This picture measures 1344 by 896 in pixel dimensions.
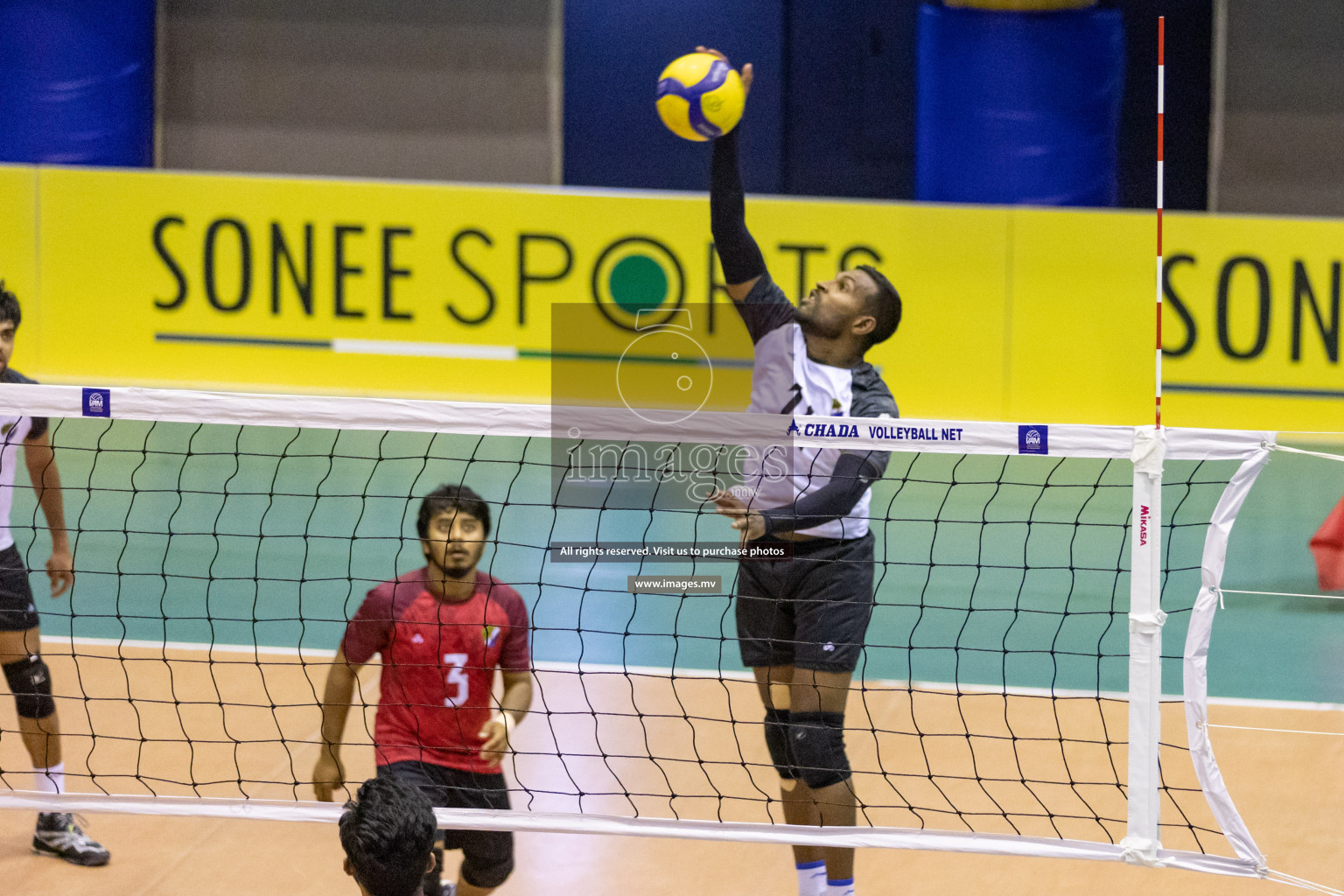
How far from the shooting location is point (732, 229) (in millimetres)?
4168

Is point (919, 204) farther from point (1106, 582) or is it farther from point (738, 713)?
point (738, 713)

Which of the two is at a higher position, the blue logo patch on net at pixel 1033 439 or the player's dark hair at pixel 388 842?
the blue logo patch on net at pixel 1033 439

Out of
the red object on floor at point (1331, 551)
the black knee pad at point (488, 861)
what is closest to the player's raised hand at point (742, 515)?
the black knee pad at point (488, 861)

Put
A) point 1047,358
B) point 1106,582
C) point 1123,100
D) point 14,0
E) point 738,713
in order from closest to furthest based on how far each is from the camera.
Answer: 1. point 738,713
2. point 1106,582
3. point 1047,358
4. point 14,0
5. point 1123,100

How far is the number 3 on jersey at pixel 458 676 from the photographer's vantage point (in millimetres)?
4023

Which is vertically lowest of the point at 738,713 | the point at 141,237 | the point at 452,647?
the point at 738,713

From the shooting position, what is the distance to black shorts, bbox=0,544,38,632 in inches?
176

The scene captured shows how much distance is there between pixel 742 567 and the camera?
4.17 m

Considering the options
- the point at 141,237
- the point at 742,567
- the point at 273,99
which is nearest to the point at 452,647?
the point at 742,567

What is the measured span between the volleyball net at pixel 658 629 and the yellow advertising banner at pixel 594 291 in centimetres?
77

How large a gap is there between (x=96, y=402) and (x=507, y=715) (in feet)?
4.60

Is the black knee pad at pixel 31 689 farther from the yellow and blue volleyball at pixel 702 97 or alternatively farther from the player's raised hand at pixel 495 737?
the yellow and blue volleyball at pixel 702 97

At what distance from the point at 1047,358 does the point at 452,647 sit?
7.19m

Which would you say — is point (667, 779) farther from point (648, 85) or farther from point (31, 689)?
point (648, 85)
